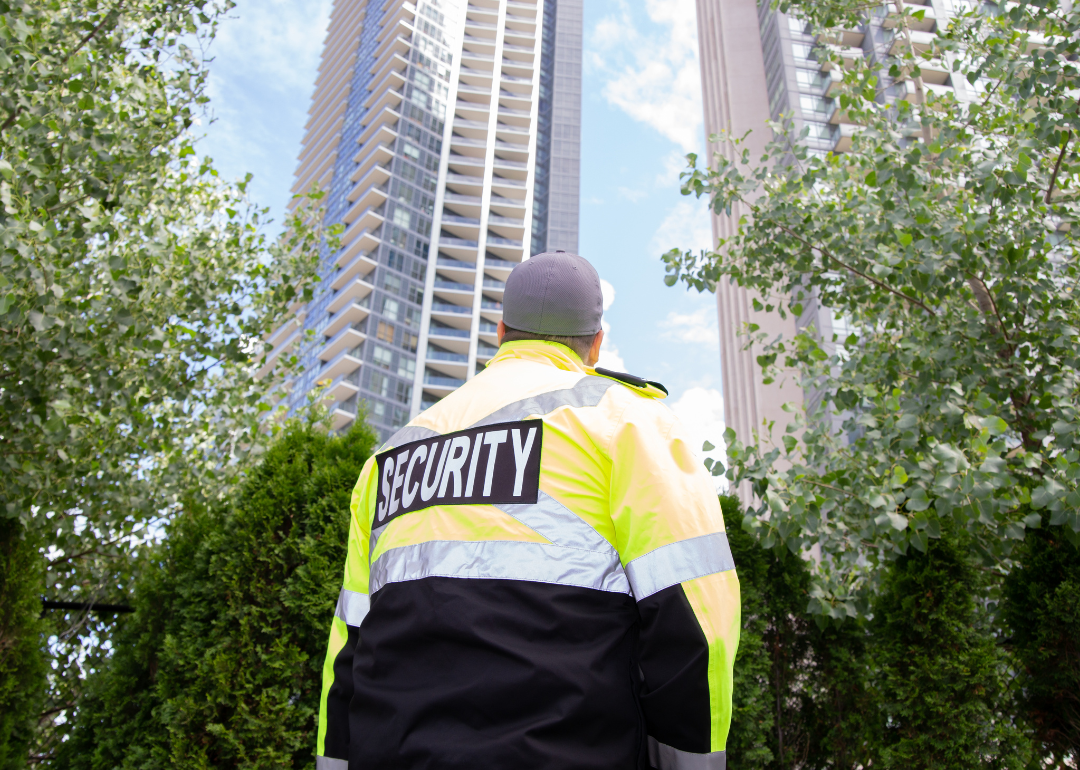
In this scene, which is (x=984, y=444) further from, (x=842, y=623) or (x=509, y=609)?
(x=509, y=609)

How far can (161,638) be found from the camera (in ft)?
13.9

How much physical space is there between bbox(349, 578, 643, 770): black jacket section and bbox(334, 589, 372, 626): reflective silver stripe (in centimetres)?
32

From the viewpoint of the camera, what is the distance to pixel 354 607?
1951 millimetres

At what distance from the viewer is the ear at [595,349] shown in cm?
220

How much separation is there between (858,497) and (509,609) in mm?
3437

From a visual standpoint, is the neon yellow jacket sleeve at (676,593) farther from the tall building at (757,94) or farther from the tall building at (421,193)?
the tall building at (421,193)

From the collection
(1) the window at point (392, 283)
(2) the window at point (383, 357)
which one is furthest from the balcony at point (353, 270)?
(2) the window at point (383, 357)

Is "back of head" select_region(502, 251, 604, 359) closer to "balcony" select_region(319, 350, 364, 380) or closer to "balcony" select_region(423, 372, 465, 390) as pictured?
"balcony" select_region(319, 350, 364, 380)

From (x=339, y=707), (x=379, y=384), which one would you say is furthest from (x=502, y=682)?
(x=379, y=384)

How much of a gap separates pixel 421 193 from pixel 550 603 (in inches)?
3081

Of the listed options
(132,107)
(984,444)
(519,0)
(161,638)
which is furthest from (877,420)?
(519,0)

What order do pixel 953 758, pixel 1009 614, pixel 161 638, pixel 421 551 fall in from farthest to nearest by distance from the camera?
pixel 161 638, pixel 1009 614, pixel 953 758, pixel 421 551

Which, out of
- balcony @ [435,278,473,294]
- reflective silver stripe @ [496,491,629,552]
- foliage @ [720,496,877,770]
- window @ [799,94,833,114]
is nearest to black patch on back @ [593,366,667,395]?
reflective silver stripe @ [496,491,629,552]

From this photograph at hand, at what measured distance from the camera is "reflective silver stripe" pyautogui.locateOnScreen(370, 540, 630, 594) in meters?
1.55
